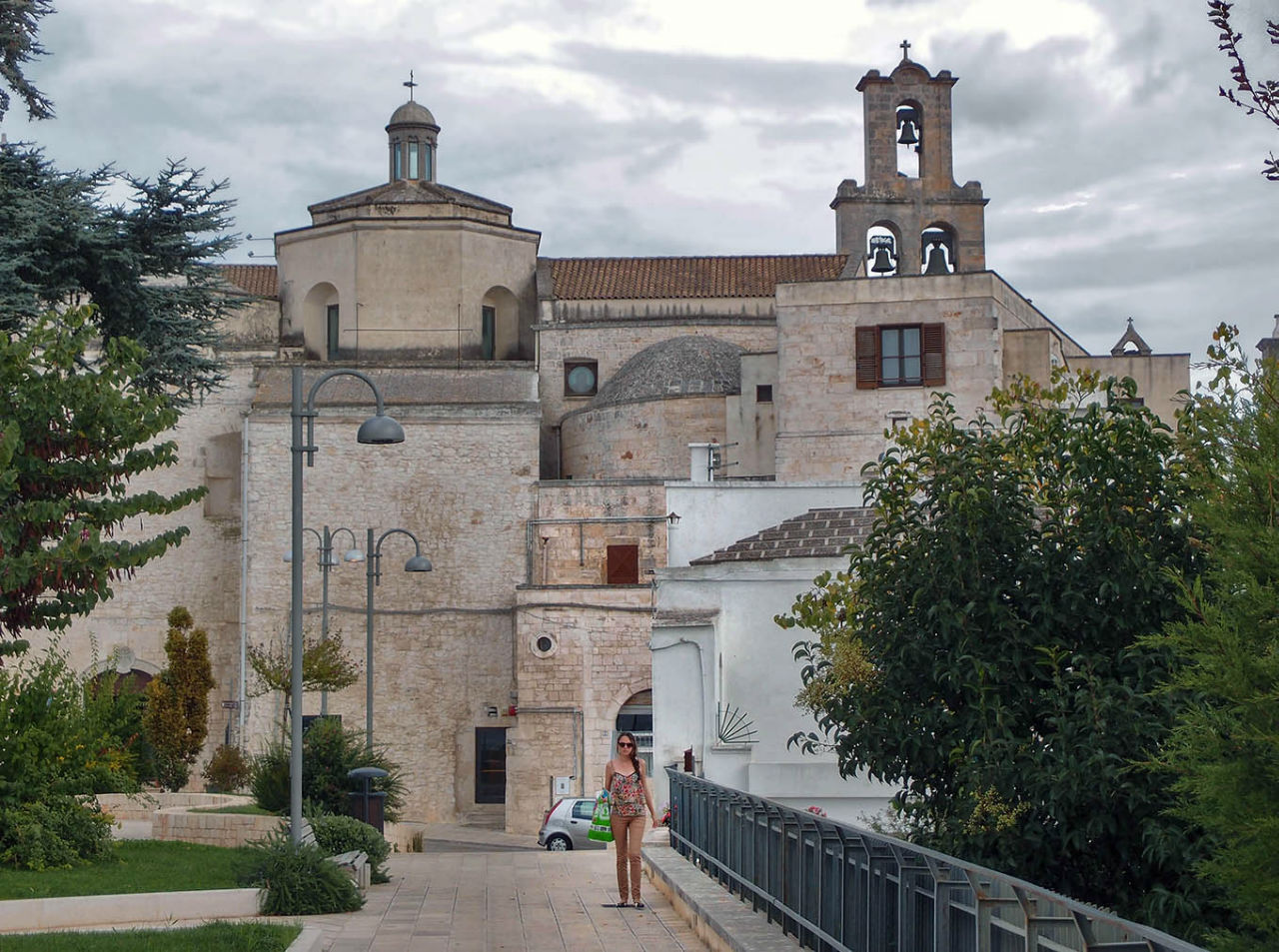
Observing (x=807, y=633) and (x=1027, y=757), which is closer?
(x=1027, y=757)

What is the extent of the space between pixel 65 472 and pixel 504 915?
492 centimetres

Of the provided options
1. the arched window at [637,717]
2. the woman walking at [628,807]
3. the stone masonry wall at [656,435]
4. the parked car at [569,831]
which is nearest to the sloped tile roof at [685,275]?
the stone masonry wall at [656,435]

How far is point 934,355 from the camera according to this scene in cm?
4103

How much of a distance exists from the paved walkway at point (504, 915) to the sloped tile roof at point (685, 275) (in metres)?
31.0

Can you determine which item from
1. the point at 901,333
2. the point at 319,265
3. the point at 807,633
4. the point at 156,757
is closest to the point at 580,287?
the point at 319,265

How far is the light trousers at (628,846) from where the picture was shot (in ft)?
44.3

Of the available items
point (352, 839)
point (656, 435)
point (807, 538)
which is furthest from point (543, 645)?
point (352, 839)

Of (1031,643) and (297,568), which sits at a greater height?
(297,568)

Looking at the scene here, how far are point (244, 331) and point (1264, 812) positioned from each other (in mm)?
43038

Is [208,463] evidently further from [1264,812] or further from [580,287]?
[1264,812]

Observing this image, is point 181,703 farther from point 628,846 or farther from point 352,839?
point 628,846

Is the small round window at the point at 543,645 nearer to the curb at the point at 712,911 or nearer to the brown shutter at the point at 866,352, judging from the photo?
the brown shutter at the point at 866,352

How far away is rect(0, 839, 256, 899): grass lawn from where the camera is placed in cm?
1373

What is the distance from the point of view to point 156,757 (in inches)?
1088
